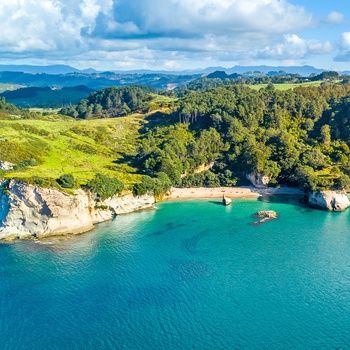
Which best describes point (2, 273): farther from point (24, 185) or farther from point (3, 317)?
point (24, 185)

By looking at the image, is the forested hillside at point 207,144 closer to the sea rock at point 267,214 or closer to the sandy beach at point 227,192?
the sandy beach at point 227,192

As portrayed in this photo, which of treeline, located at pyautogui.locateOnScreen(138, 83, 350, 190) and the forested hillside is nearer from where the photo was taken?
the forested hillside

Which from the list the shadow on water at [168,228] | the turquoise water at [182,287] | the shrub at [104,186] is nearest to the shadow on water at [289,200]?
the turquoise water at [182,287]

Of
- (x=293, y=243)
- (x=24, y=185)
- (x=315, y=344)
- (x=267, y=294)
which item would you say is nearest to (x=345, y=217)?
(x=293, y=243)

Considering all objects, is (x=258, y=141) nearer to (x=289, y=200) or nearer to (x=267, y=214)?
(x=289, y=200)

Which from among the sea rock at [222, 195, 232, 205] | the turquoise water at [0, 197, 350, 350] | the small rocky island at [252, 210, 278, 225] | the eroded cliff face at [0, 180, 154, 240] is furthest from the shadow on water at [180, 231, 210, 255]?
the eroded cliff face at [0, 180, 154, 240]

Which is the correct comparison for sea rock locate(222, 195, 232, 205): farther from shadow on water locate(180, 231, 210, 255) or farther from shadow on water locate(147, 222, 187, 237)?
shadow on water locate(180, 231, 210, 255)
